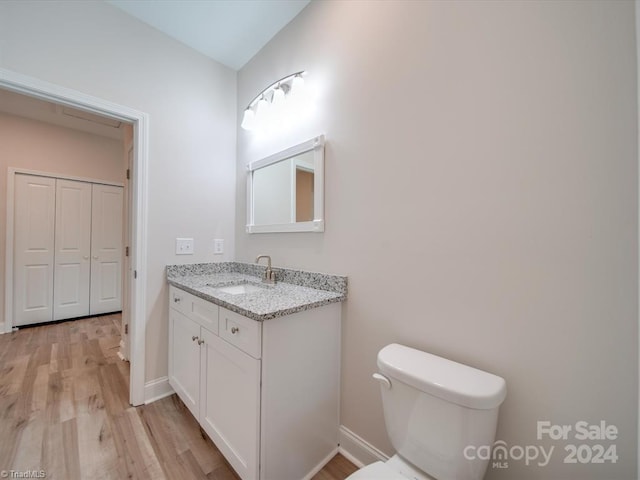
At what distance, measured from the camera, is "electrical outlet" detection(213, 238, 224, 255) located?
83.0 inches

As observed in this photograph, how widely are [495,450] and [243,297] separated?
1160 millimetres

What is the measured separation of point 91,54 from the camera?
158 cm

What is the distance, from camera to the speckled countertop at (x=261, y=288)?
1.09m

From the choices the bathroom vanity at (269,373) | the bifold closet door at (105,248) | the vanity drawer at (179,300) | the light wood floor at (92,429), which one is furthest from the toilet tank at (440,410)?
the bifold closet door at (105,248)

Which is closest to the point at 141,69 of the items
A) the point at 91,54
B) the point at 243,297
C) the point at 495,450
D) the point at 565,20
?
the point at 91,54

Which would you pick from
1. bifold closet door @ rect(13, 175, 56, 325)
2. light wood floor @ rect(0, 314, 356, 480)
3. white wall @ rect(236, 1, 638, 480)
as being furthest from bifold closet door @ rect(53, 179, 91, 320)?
white wall @ rect(236, 1, 638, 480)

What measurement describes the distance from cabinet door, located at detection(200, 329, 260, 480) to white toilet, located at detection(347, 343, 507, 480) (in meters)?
0.46

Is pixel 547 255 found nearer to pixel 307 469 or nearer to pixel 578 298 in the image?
pixel 578 298

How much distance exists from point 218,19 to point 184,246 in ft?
5.17

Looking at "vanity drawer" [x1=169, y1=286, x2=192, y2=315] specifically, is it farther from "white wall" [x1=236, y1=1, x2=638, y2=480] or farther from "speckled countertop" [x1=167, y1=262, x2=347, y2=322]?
"white wall" [x1=236, y1=1, x2=638, y2=480]

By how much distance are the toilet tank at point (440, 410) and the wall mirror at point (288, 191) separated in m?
0.84

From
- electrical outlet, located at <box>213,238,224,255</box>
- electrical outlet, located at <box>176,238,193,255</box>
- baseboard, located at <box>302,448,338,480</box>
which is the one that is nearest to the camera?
baseboard, located at <box>302,448,338,480</box>

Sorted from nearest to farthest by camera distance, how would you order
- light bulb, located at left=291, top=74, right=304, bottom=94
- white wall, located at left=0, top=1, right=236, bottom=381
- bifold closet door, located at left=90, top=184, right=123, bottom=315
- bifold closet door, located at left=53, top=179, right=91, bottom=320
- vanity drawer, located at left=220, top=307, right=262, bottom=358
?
Result: vanity drawer, located at left=220, top=307, right=262, bottom=358
white wall, located at left=0, top=1, right=236, bottom=381
light bulb, located at left=291, top=74, right=304, bottom=94
bifold closet door, located at left=53, top=179, right=91, bottom=320
bifold closet door, located at left=90, top=184, right=123, bottom=315

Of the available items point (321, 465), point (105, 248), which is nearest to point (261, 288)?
point (321, 465)
